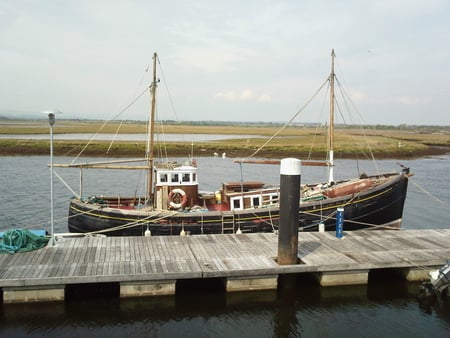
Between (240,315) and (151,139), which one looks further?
(151,139)

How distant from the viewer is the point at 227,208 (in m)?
24.2

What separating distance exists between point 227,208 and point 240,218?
6.92 ft

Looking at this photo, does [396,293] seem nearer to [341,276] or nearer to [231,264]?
[341,276]

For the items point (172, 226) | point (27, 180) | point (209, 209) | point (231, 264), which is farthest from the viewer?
point (27, 180)

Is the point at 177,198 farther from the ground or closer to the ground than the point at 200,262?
farther from the ground

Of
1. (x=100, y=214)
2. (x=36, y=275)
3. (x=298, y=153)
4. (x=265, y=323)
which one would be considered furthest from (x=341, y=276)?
(x=298, y=153)

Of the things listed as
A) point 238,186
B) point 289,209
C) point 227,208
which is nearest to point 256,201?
→ point 238,186

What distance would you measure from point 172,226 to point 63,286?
811cm

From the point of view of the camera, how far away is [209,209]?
2459 cm

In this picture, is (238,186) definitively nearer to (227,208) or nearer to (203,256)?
(227,208)

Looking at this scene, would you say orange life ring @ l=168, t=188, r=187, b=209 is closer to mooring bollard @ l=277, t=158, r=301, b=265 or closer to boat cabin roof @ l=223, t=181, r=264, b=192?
boat cabin roof @ l=223, t=181, r=264, b=192

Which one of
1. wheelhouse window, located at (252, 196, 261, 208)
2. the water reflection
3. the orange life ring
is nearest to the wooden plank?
the water reflection

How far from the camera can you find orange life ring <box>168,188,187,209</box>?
23562 millimetres

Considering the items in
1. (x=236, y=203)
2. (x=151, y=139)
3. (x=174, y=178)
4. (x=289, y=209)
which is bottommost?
(x=236, y=203)
